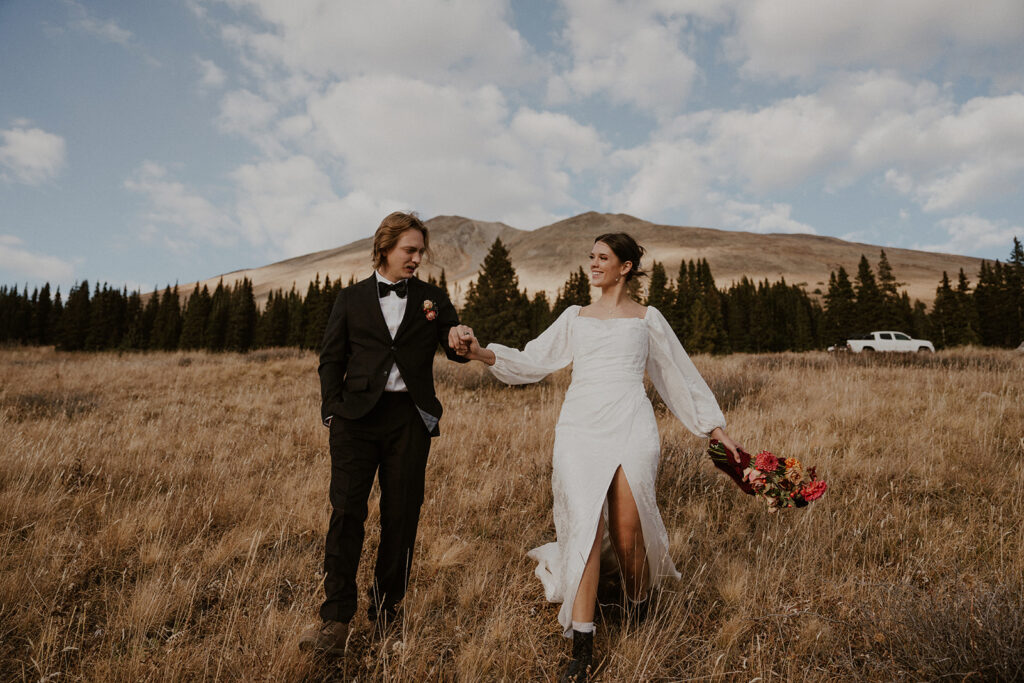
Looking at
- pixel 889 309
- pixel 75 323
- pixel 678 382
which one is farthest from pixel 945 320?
pixel 75 323

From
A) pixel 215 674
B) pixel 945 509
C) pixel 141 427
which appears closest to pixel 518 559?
pixel 215 674

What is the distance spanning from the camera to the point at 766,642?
9.43 feet

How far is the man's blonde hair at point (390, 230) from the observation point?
10.7ft

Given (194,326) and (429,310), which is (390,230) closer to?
(429,310)

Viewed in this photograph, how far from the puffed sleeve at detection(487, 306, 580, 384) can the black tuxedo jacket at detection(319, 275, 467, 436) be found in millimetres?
319

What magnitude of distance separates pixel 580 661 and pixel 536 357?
1855mm

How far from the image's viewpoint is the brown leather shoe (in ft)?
8.82

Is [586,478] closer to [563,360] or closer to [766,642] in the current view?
[563,360]

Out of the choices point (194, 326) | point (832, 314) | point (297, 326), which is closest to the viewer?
point (194, 326)

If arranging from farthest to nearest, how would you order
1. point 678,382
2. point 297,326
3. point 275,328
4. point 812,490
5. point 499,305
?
point 297,326, point 275,328, point 499,305, point 678,382, point 812,490

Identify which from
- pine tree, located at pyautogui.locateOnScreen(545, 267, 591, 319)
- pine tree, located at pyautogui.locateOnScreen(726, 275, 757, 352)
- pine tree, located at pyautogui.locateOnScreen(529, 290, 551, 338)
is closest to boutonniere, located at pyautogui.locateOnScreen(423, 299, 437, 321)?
pine tree, located at pyautogui.locateOnScreen(529, 290, 551, 338)

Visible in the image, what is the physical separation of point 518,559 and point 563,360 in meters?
1.69

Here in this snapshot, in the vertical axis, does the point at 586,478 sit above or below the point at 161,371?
above

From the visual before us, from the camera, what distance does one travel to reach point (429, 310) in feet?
10.5
